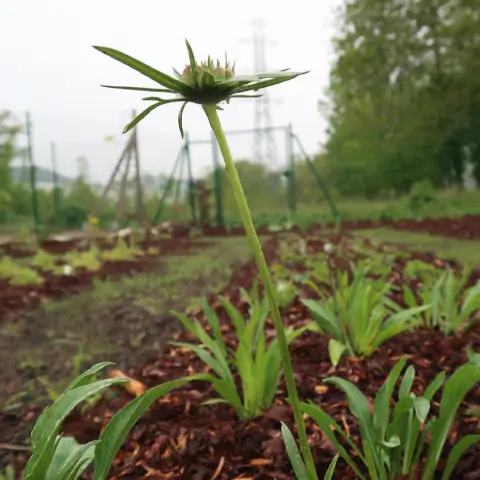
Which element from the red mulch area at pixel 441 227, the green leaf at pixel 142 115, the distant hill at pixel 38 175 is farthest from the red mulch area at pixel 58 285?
the distant hill at pixel 38 175

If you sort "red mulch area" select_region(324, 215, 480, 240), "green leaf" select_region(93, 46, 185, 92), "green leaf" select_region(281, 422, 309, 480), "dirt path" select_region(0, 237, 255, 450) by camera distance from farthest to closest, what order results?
"red mulch area" select_region(324, 215, 480, 240) → "dirt path" select_region(0, 237, 255, 450) → "green leaf" select_region(281, 422, 309, 480) → "green leaf" select_region(93, 46, 185, 92)

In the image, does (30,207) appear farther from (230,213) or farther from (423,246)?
(423,246)

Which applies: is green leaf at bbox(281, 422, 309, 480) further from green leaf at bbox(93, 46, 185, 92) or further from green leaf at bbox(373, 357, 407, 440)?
green leaf at bbox(93, 46, 185, 92)

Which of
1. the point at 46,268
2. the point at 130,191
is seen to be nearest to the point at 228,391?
the point at 46,268

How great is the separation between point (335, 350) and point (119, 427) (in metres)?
1.03

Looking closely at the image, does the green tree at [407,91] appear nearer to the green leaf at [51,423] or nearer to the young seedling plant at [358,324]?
the young seedling plant at [358,324]

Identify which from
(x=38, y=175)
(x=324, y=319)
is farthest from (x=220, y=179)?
(x=324, y=319)

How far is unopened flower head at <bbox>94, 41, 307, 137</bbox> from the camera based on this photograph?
0.73m

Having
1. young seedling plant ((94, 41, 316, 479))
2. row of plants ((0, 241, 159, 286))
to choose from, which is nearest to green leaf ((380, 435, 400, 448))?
young seedling plant ((94, 41, 316, 479))

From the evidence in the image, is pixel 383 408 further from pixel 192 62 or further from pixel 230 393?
pixel 192 62

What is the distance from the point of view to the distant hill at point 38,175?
10741 mm

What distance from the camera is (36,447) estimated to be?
0.89m

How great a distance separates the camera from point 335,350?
1.82 meters

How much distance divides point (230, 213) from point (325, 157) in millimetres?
4448
